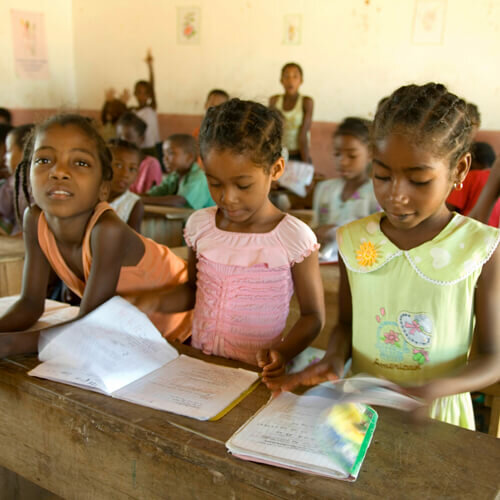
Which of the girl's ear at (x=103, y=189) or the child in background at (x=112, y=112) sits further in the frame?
the child in background at (x=112, y=112)

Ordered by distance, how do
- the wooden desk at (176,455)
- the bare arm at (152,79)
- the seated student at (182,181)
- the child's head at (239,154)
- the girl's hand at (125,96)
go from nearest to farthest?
the wooden desk at (176,455), the child's head at (239,154), the seated student at (182,181), the bare arm at (152,79), the girl's hand at (125,96)

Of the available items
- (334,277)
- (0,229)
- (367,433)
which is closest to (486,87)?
(334,277)

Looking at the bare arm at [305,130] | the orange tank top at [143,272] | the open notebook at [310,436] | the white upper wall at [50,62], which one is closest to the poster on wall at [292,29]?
the bare arm at [305,130]

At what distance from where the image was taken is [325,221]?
8.30ft

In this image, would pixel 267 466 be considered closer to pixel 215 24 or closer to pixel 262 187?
pixel 262 187

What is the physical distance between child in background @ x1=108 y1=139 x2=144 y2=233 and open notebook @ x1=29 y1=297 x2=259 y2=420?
1582 mm

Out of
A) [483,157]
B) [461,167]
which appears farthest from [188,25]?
[461,167]

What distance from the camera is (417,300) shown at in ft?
3.51

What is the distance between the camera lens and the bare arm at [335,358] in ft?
3.26

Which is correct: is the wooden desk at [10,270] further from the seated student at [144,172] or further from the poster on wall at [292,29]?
the poster on wall at [292,29]

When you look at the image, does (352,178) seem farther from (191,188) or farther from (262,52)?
(262,52)

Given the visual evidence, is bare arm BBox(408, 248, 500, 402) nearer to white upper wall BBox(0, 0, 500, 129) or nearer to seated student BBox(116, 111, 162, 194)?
seated student BBox(116, 111, 162, 194)

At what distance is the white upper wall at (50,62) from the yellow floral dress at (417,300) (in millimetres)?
6969

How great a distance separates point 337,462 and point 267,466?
11 cm
